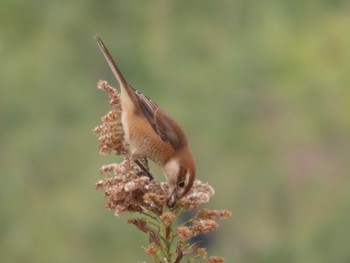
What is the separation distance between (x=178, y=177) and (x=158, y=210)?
0.40 m

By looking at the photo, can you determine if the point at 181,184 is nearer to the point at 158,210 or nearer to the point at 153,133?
the point at 158,210

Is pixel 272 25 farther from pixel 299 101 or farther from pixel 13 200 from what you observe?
pixel 13 200

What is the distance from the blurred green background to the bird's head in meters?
9.57

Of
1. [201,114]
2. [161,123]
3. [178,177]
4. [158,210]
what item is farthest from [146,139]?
[201,114]

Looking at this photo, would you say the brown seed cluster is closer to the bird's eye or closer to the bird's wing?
the bird's eye

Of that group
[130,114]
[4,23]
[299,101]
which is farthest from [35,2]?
[130,114]

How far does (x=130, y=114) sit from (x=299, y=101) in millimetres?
15201

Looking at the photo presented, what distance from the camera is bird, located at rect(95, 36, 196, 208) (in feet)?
13.6

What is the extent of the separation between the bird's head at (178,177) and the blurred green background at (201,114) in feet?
31.4

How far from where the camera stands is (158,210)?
3.54 metres

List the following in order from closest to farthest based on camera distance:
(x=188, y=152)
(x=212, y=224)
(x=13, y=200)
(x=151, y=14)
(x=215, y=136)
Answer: (x=212, y=224)
(x=188, y=152)
(x=13, y=200)
(x=215, y=136)
(x=151, y=14)

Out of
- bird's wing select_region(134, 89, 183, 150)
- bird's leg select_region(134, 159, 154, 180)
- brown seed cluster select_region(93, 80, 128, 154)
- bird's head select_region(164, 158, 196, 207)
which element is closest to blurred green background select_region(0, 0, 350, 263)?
bird's wing select_region(134, 89, 183, 150)

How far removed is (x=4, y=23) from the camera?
63.4ft

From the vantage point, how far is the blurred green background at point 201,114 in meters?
15.3
